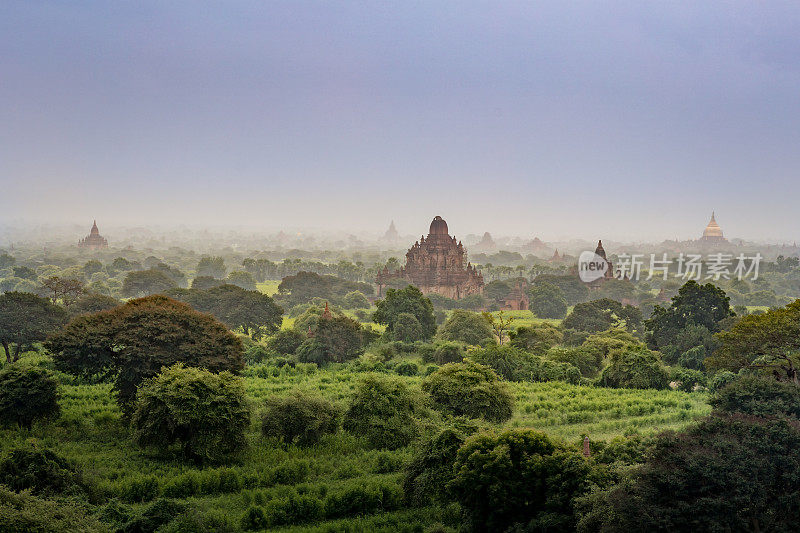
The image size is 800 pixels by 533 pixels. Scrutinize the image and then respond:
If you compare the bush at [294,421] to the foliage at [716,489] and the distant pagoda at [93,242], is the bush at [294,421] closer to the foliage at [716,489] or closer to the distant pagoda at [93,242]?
the foliage at [716,489]

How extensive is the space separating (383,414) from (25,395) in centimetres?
1168

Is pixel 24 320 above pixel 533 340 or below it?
below

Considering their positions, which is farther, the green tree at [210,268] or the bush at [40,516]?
the green tree at [210,268]

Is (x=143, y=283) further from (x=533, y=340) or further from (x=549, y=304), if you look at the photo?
(x=533, y=340)

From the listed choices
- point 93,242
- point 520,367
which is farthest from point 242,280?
point 93,242

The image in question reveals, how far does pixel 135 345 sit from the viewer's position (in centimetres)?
2120

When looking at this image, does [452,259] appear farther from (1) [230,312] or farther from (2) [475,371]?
(2) [475,371]

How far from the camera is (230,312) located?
47062 millimetres

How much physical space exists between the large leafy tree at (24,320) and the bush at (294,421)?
1839 cm

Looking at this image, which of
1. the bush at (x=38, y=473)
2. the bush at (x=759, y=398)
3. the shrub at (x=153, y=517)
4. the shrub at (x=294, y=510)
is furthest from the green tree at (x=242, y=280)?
the shrub at (x=153, y=517)

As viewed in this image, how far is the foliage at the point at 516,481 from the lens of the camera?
41.3ft

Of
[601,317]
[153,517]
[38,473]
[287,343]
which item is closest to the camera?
[153,517]

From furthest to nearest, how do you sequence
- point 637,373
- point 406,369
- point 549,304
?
point 549,304 < point 406,369 < point 637,373

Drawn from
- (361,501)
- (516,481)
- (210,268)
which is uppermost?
(516,481)
